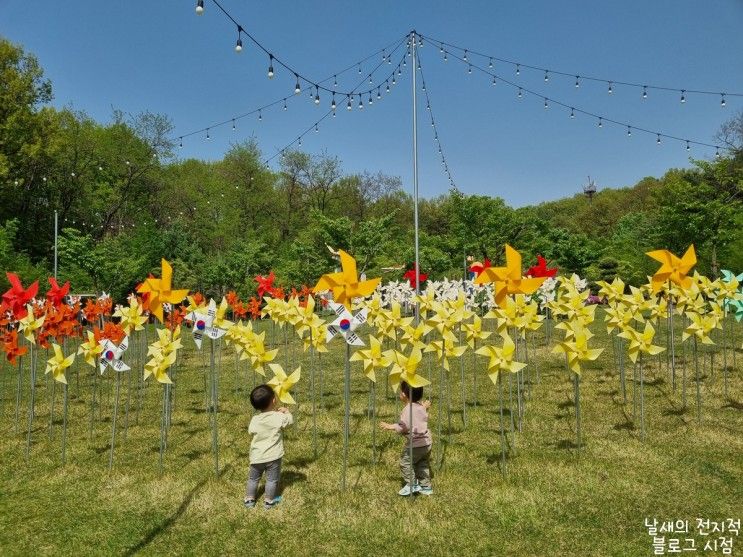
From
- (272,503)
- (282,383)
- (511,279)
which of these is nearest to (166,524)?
(272,503)

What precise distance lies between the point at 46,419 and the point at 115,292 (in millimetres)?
21755

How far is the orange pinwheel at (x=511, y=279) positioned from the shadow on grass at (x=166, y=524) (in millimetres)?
4027

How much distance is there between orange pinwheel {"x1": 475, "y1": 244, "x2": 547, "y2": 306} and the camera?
6.33 meters

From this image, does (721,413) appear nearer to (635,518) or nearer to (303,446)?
(635,518)

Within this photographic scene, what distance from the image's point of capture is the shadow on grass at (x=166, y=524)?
15.3 feet

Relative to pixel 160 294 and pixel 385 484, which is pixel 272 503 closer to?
pixel 385 484

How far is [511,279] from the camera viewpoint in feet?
21.2

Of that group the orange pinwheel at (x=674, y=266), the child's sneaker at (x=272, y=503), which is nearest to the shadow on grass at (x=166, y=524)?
the child's sneaker at (x=272, y=503)

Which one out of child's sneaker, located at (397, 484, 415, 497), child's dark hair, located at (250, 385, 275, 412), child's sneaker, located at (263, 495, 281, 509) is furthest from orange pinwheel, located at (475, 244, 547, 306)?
child's sneaker, located at (263, 495, 281, 509)

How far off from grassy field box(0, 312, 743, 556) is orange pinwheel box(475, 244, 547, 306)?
1.95 m

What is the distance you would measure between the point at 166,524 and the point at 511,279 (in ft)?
14.9

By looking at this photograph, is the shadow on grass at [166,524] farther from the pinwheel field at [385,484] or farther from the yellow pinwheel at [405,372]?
the yellow pinwheel at [405,372]

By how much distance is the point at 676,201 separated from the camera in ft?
81.2

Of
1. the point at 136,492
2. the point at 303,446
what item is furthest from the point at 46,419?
the point at 303,446
